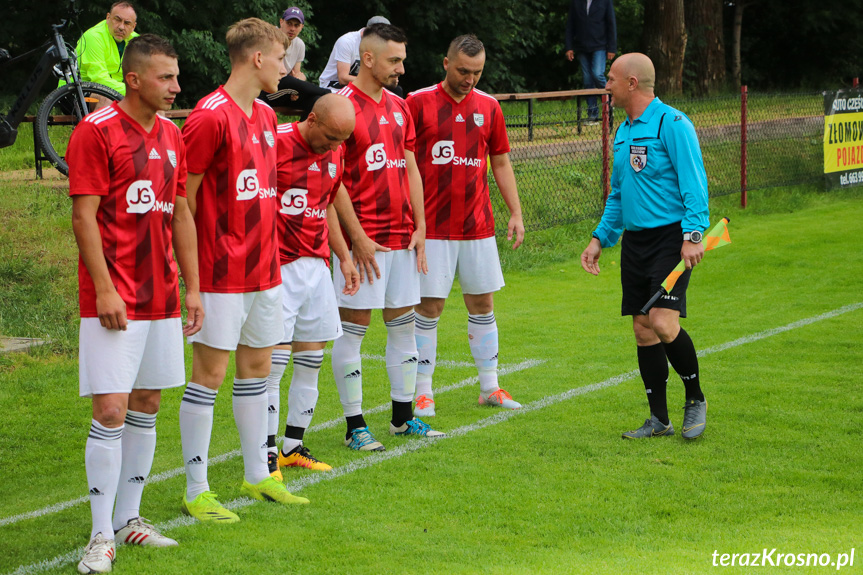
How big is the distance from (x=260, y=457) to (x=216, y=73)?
53.1 ft

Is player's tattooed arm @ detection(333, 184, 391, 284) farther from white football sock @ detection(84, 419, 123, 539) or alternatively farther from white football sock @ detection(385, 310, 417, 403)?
white football sock @ detection(84, 419, 123, 539)

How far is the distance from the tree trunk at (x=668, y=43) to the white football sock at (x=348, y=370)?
20.1 meters

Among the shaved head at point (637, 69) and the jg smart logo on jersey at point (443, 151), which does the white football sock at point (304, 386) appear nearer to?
the jg smart logo on jersey at point (443, 151)

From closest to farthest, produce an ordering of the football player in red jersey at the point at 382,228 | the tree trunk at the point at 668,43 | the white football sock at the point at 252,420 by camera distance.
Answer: the white football sock at the point at 252,420 → the football player in red jersey at the point at 382,228 → the tree trunk at the point at 668,43

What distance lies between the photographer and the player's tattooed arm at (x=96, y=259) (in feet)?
13.0

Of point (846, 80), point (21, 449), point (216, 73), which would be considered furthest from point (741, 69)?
point (21, 449)

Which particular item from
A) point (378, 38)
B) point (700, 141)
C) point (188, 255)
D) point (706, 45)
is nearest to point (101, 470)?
point (188, 255)

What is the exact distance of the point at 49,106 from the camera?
9906 mm

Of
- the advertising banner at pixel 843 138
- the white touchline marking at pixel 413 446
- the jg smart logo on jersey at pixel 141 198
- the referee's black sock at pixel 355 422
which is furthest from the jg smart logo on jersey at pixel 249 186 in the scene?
the advertising banner at pixel 843 138

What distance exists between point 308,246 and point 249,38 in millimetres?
1167

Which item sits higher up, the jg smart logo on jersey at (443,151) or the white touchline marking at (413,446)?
the jg smart logo on jersey at (443,151)

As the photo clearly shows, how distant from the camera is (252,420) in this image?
4.82m

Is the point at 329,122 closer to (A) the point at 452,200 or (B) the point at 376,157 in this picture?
(B) the point at 376,157

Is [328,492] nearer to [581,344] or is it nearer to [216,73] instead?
[581,344]
